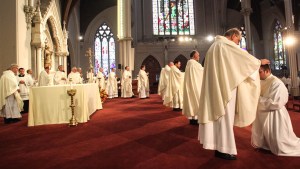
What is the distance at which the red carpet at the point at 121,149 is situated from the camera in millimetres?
2609

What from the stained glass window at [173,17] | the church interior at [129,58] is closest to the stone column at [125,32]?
the church interior at [129,58]

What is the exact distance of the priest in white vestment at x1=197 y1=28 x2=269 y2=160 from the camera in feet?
8.75

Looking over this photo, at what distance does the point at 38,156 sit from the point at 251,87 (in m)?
2.95

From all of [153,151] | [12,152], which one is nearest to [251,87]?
[153,151]

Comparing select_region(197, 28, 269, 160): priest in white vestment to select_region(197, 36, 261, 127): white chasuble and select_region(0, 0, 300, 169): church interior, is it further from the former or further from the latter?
select_region(0, 0, 300, 169): church interior

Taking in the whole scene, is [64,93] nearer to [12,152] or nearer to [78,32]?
[12,152]

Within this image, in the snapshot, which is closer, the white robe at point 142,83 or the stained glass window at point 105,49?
the white robe at point 142,83

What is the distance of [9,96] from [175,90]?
186 inches

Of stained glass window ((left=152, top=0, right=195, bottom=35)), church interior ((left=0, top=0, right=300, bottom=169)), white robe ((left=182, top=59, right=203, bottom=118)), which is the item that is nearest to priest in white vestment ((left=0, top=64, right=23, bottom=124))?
church interior ((left=0, top=0, right=300, bottom=169))

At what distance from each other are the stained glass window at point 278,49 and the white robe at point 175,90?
56.8ft

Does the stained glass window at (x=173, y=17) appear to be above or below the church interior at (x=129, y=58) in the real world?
above

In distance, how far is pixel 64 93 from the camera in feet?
17.7

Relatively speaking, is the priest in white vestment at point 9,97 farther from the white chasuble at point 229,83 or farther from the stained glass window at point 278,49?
the stained glass window at point 278,49

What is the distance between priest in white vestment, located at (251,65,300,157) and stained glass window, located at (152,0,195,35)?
20010 millimetres
